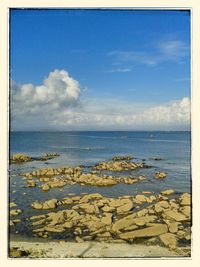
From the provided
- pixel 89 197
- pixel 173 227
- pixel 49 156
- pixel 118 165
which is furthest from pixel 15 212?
pixel 173 227

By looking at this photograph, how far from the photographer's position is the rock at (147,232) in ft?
13.1

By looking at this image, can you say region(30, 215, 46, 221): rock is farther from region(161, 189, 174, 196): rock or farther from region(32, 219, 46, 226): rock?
region(161, 189, 174, 196): rock

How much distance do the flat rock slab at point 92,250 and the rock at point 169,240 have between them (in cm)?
5

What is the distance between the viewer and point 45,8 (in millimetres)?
3955

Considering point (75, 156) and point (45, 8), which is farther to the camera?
point (75, 156)

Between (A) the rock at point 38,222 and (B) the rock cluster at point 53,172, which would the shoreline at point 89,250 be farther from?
(B) the rock cluster at point 53,172

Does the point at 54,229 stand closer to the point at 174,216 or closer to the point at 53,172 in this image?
the point at 53,172

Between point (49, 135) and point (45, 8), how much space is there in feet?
4.34

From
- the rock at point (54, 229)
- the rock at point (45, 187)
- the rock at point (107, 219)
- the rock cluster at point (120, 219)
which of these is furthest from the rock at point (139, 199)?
the rock at point (45, 187)

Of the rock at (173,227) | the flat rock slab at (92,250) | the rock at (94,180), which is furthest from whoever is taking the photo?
the rock at (94,180)

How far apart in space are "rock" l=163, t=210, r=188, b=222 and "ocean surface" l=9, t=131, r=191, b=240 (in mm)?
239

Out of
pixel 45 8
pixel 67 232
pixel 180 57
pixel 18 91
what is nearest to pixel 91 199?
pixel 67 232
